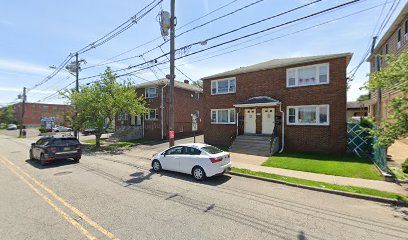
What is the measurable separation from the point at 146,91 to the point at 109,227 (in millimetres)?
23813

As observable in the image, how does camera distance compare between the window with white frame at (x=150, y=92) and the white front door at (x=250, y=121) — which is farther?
the window with white frame at (x=150, y=92)

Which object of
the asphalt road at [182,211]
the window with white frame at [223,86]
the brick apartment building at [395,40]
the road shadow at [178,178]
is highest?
the brick apartment building at [395,40]

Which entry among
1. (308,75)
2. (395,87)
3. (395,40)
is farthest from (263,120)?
(395,40)

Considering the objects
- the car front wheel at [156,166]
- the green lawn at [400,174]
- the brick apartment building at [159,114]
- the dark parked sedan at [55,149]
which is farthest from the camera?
the brick apartment building at [159,114]

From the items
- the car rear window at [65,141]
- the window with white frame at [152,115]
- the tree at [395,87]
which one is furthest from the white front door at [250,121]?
the car rear window at [65,141]

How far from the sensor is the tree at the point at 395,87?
690cm

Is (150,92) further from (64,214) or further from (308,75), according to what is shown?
(64,214)

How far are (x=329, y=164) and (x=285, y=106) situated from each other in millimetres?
5578

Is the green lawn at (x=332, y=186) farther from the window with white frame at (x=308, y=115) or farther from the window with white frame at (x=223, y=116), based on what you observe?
the window with white frame at (x=223, y=116)

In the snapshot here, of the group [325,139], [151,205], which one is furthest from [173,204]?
[325,139]

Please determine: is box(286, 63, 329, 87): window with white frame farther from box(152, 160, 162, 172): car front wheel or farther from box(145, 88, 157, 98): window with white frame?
box(145, 88, 157, 98): window with white frame

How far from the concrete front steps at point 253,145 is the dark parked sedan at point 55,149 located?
33.5 ft

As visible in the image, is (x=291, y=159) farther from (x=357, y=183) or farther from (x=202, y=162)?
(x=202, y=162)

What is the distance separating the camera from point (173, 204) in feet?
20.1
